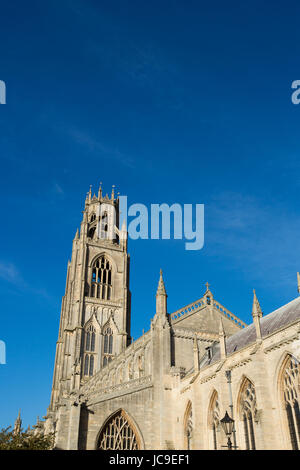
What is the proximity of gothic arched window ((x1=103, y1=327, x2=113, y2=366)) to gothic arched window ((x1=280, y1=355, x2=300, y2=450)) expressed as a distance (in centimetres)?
3512

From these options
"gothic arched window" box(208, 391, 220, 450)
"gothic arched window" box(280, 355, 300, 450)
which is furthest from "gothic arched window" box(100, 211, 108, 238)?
"gothic arched window" box(280, 355, 300, 450)

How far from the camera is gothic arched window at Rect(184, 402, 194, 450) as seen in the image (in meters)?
30.0

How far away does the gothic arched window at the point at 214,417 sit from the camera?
27.4 metres

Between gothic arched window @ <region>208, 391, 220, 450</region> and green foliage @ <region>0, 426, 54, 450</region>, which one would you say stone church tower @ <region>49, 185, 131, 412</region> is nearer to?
green foliage @ <region>0, 426, 54, 450</region>

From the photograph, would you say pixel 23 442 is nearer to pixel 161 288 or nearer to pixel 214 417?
pixel 214 417

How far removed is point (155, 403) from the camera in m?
31.7

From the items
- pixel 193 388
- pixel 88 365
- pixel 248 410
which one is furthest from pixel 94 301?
pixel 248 410

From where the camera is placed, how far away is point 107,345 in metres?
55.6

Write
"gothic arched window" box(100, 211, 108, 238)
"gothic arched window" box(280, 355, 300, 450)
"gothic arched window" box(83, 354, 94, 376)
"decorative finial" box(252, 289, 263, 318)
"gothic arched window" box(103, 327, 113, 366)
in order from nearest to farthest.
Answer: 1. "gothic arched window" box(280, 355, 300, 450)
2. "decorative finial" box(252, 289, 263, 318)
3. "gothic arched window" box(83, 354, 94, 376)
4. "gothic arched window" box(103, 327, 113, 366)
5. "gothic arched window" box(100, 211, 108, 238)

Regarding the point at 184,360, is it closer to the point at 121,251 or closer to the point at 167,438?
the point at 167,438

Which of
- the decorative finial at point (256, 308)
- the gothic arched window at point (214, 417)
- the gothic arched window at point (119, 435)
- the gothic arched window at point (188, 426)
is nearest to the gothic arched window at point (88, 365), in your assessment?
the gothic arched window at point (119, 435)

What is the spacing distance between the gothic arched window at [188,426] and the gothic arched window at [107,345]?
81.8 ft

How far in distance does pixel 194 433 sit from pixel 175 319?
10.4m

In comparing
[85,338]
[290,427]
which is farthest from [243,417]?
[85,338]
